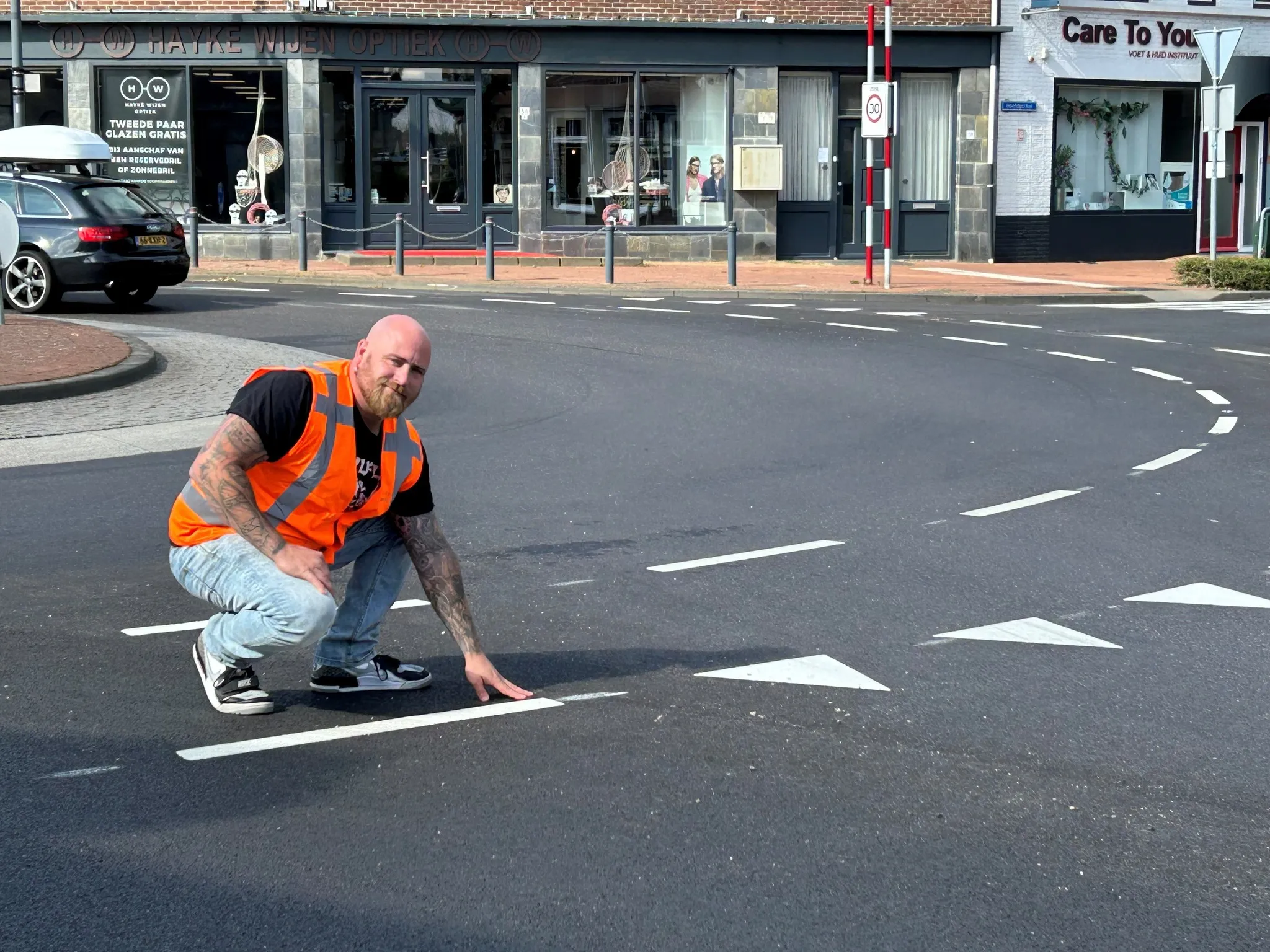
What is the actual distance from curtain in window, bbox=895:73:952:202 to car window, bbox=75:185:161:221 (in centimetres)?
1504

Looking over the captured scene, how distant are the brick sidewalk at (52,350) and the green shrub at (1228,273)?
1625 cm

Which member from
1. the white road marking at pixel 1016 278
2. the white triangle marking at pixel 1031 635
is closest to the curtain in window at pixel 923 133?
the white road marking at pixel 1016 278

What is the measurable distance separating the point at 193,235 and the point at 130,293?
756 centimetres

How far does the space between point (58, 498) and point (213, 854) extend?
5.27 metres

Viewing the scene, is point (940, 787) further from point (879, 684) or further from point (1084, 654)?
point (1084, 654)

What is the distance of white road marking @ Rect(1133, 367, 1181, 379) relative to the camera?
565 inches

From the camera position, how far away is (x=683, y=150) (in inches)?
1168

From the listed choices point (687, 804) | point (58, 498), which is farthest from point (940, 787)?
point (58, 498)

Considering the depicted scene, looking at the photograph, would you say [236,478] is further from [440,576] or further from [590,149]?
[590,149]

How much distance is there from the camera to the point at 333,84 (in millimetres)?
28984

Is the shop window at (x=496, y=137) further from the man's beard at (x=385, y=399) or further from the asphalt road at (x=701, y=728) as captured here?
the man's beard at (x=385, y=399)

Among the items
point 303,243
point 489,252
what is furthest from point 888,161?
point 303,243

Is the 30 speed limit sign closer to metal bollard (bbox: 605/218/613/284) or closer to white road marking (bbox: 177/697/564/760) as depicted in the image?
metal bollard (bbox: 605/218/613/284)

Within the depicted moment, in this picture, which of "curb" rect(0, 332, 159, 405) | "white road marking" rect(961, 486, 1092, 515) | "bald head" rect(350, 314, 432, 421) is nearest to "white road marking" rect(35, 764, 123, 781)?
"bald head" rect(350, 314, 432, 421)
